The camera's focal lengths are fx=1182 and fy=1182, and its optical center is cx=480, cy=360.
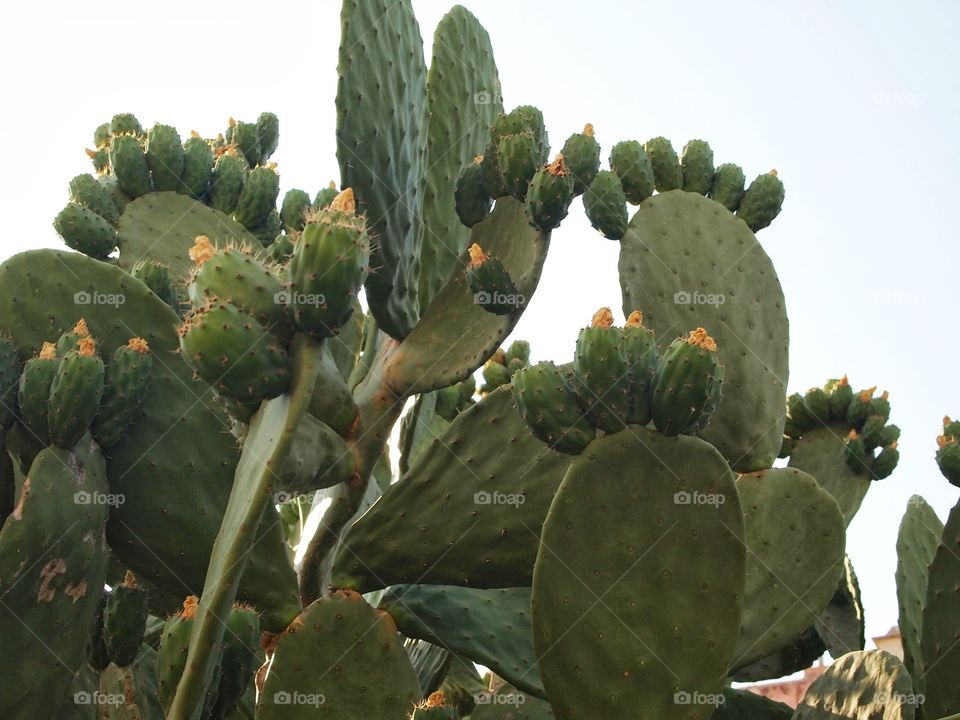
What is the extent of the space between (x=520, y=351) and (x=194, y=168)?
1.38 metres

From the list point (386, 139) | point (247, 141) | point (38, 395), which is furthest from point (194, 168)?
point (38, 395)

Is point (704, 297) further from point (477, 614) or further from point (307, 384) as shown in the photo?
point (307, 384)

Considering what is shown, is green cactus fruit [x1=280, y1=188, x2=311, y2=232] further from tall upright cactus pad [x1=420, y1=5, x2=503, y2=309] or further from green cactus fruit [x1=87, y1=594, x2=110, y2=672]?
green cactus fruit [x1=87, y1=594, x2=110, y2=672]

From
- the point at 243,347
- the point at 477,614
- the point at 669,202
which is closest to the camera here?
the point at 243,347

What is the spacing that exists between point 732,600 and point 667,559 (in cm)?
14

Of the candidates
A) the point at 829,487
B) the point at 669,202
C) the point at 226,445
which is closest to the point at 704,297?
the point at 669,202

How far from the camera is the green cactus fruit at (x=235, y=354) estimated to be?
1846 mm

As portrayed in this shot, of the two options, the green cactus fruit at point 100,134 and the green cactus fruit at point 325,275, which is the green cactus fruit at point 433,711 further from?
the green cactus fruit at point 100,134

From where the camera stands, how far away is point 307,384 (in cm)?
185

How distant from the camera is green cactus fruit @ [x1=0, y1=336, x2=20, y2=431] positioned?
2266mm

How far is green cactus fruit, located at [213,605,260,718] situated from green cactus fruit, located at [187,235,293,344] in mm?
553
